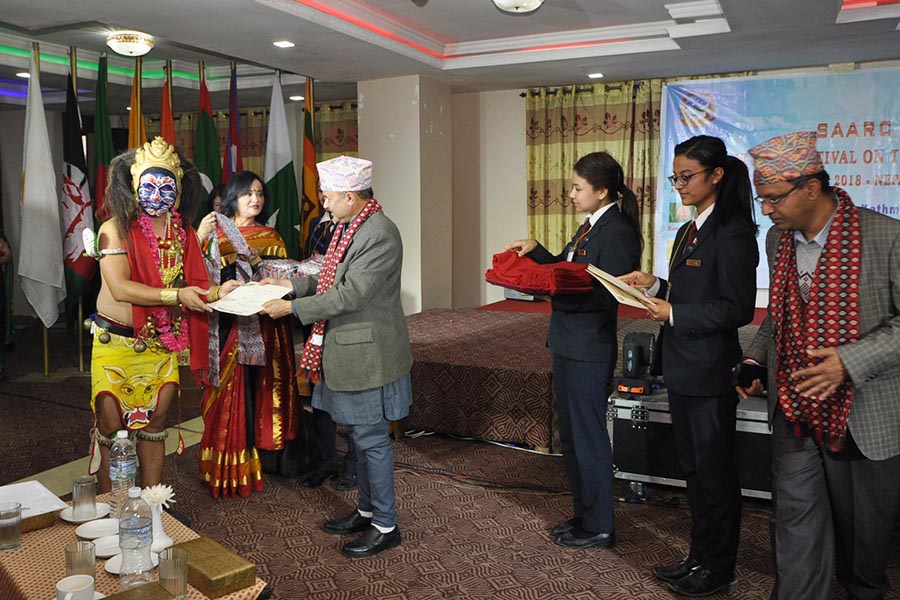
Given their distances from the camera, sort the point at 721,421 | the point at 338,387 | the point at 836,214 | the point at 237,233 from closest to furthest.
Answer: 1. the point at 836,214
2. the point at 721,421
3. the point at 338,387
4. the point at 237,233

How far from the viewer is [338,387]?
2639 mm

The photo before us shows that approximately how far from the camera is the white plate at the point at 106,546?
1808mm

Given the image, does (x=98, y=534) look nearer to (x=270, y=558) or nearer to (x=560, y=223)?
(x=270, y=558)

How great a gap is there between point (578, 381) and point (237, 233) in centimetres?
151

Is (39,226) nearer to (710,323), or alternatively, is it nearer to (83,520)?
(83,520)

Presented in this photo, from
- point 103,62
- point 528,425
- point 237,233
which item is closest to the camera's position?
point 237,233

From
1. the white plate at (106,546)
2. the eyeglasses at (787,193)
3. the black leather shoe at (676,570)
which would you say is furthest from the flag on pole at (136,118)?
the eyeglasses at (787,193)

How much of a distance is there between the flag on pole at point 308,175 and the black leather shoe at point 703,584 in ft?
15.2

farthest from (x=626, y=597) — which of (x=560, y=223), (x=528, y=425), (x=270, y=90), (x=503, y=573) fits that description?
(x=270, y=90)

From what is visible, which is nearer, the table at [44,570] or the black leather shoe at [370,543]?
the table at [44,570]

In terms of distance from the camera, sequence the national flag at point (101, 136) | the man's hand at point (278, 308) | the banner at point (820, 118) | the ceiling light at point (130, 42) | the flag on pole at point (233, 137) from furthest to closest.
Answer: the flag on pole at point (233, 137)
the banner at point (820, 118)
the national flag at point (101, 136)
the ceiling light at point (130, 42)
the man's hand at point (278, 308)

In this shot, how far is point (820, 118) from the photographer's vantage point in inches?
242

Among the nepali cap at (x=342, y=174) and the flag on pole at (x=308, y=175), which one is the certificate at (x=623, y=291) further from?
the flag on pole at (x=308, y=175)

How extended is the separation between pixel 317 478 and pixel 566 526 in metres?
1.19
